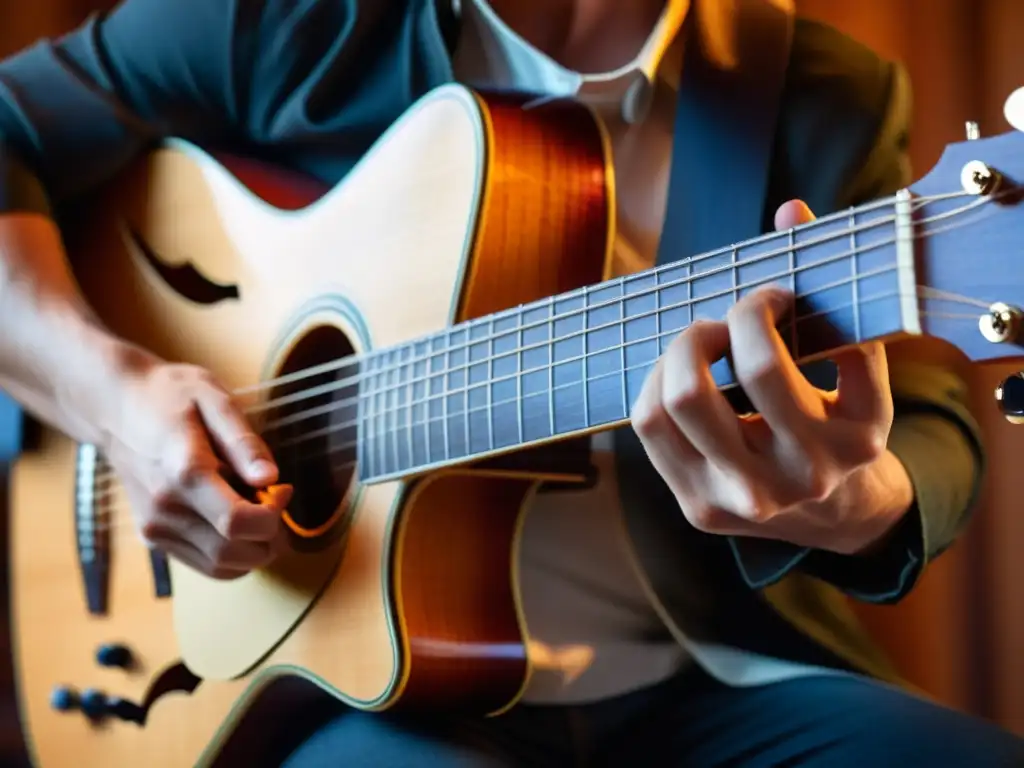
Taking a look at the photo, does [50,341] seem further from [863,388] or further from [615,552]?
[863,388]

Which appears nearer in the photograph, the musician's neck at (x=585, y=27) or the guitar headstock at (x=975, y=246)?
the guitar headstock at (x=975, y=246)

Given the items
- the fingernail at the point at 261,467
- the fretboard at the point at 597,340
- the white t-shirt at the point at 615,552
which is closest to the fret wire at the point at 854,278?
the fretboard at the point at 597,340

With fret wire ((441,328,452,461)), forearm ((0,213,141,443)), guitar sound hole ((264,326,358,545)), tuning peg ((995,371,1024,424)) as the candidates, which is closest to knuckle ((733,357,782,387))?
tuning peg ((995,371,1024,424))

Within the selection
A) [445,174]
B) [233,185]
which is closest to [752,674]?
[445,174]

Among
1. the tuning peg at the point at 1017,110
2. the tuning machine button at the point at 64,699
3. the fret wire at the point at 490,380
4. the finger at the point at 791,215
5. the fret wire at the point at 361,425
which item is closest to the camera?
the tuning peg at the point at 1017,110

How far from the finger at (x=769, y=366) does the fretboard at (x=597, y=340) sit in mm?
16

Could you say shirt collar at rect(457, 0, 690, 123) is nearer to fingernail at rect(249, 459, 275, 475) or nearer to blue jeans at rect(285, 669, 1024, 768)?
fingernail at rect(249, 459, 275, 475)

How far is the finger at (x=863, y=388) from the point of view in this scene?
1.60 ft

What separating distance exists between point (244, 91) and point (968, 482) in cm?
75

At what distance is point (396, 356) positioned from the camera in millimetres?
715

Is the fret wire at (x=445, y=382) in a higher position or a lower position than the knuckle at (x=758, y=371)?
lower

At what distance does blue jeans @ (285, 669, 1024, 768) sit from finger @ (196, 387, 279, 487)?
7.7 inches

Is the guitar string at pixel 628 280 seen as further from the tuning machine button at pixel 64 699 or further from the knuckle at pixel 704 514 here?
the tuning machine button at pixel 64 699

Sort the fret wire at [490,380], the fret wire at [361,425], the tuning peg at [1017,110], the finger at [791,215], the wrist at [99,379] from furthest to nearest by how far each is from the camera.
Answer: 1. the wrist at [99,379]
2. the fret wire at [361,425]
3. the fret wire at [490,380]
4. the finger at [791,215]
5. the tuning peg at [1017,110]
